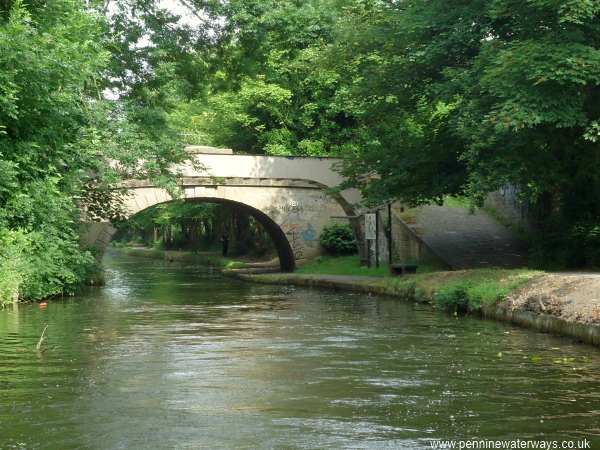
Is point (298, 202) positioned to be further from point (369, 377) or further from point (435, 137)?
point (369, 377)

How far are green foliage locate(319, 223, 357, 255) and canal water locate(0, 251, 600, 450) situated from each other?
49.1 feet

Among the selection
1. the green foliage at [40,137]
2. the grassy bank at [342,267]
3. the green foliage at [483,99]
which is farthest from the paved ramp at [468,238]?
the green foliage at [40,137]

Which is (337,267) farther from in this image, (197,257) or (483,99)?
(197,257)

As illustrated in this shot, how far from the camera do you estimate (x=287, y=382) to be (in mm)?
8633

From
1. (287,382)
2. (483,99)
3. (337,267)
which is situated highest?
(483,99)

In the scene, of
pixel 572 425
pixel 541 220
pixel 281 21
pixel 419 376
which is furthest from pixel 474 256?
pixel 572 425

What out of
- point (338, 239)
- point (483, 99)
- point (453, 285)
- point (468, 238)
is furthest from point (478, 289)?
point (338, 239)

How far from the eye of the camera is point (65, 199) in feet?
57.2

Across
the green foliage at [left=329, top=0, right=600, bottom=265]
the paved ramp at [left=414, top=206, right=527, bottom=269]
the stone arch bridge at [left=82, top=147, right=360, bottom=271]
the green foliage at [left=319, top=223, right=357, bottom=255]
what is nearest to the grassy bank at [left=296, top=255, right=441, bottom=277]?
the green foliage at [left=319, top=223, right=357, bottom=255]

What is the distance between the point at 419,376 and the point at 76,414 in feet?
11.5

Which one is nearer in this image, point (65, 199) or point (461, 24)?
point (65, 199)

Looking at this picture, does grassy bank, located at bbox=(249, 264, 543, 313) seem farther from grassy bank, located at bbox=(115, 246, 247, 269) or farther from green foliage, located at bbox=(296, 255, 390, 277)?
grassy bank, located at bbox=(115, 246, 247, 269)

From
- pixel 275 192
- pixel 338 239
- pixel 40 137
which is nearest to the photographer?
pixel 40 137

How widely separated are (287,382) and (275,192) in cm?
2118
